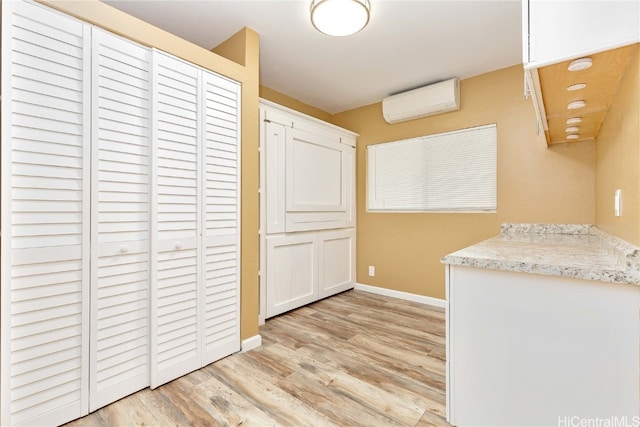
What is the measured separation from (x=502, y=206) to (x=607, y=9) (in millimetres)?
2085

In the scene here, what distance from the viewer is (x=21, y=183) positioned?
1288 millimetres

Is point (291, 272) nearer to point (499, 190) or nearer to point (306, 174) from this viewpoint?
point (306, 174)

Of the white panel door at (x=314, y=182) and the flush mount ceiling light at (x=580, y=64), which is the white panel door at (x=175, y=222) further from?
the flush mount ceiling light at (x=580, y=64)

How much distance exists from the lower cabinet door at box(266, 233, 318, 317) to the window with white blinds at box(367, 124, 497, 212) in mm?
1111

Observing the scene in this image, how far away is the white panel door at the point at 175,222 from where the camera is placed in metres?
1.71

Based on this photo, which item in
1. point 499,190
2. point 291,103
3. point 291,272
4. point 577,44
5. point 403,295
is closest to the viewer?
point 577,44

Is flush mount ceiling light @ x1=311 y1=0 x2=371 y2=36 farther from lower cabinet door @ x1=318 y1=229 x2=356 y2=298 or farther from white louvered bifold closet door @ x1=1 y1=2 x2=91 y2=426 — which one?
lower cabinet door @ x1=318 y1=229 x2=356 y2=298

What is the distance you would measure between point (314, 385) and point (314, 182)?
205cm

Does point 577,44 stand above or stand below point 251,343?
above

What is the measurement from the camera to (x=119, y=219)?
159 cm

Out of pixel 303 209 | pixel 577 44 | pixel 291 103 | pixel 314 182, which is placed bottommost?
pixel 303 209

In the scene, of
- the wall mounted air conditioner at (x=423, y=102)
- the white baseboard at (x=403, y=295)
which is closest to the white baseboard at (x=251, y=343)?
the white baseboard at (x=403, y=295)

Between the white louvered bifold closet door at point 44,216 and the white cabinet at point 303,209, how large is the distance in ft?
4.61

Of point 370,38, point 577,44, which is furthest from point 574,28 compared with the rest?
point 370,38
